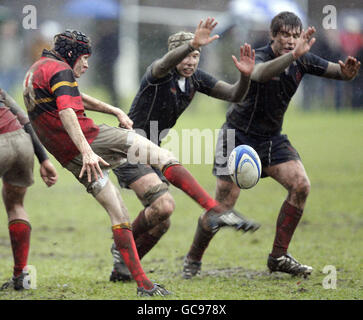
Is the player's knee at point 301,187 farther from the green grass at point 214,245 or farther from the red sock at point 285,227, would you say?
the green grass at point 214,245

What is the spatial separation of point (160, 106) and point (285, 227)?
61.2 inches

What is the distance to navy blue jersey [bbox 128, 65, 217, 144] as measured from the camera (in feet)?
18.4

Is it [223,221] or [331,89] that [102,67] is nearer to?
[331,89]

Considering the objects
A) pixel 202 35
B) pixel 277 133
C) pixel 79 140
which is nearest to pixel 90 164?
pixel 79 140


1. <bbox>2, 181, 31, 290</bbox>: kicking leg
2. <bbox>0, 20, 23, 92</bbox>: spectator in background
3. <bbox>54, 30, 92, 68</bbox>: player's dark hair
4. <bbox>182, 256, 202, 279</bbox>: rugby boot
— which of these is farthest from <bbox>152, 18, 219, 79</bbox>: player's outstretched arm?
<bbox>0, 20, 23, 92</bbox>: spectator in background

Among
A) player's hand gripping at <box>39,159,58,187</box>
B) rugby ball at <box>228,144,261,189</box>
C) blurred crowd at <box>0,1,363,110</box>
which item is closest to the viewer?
rugby ball at <box>228,144,261,189</box>

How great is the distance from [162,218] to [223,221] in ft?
3.30

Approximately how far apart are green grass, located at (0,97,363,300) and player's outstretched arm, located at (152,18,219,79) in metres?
1.74

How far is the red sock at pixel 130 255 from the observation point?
487cm

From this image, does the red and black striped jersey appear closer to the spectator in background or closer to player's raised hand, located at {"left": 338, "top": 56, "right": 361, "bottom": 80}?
player's raised hand, located at {"left": 338, "top": 56, "right": 361, "bottom": 80}

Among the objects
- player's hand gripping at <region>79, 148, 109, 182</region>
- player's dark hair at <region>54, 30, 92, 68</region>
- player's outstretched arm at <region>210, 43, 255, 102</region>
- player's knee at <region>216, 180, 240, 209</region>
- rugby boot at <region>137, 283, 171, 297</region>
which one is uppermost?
player's dark hair at <region>54, 30, 92, 68</region>

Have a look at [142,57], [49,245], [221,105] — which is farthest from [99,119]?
[49,245]

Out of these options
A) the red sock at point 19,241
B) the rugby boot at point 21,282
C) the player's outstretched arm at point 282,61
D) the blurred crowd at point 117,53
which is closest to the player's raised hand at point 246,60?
the player's outstretched arm at point 282,61

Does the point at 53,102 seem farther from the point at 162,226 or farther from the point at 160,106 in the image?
the point at 162,226
